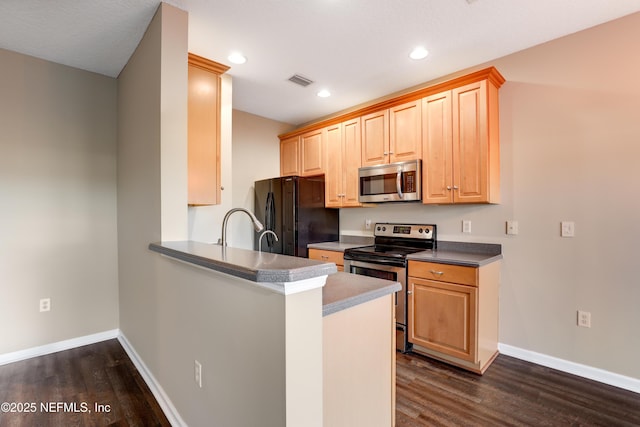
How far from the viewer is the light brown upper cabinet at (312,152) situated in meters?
3.91

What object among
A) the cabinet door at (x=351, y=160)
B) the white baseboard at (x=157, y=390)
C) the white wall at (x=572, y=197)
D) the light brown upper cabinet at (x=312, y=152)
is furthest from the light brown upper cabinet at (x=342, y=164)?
the white baseboard at (x=157, y=390)

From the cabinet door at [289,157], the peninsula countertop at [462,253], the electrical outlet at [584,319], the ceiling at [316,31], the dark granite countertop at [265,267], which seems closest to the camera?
the dark granite countertop at [265,267]

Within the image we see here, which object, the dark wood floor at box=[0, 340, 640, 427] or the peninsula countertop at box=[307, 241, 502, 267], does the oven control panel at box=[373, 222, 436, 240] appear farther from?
the dark wood floor at box=[0, 340, 640, 427]

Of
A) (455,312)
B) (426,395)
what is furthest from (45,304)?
(455,312)

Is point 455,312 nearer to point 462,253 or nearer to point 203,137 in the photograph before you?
point 462,253

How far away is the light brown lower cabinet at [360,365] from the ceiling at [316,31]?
1.96m

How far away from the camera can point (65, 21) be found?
2.09 metres

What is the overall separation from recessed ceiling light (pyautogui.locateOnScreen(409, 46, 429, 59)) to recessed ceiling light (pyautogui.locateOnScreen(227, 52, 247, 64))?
1491mm

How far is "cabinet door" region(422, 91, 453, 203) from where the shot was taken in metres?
2.76

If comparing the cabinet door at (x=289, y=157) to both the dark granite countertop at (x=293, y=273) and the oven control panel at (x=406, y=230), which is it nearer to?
the oven control panel at (x=406, y=230)

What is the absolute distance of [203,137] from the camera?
2.55 metres

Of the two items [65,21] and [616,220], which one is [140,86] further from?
[616,220]

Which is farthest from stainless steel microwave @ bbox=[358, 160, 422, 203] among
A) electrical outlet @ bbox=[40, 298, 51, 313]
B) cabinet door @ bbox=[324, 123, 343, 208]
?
electrical outlet @ bbox=[40, 298, 51, 313]

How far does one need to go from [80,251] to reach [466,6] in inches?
152
